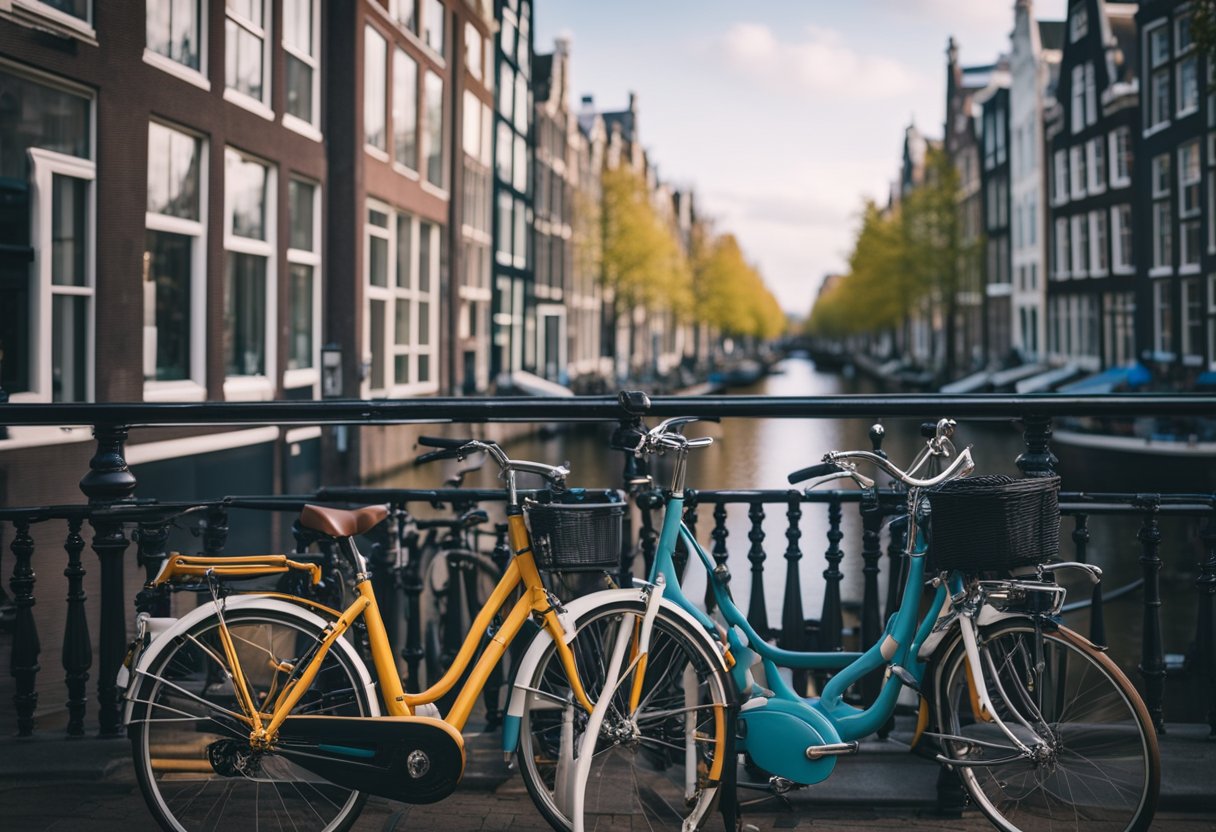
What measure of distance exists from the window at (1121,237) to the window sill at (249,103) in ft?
95.5

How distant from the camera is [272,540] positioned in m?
6.85

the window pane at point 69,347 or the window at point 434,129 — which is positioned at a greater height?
the window at point 434,129

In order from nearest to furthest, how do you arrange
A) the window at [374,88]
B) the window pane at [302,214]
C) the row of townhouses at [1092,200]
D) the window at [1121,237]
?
the window pane at [302,214], the window at [374,88], the row of townhouses at [1092,200], the window at [1121,237]

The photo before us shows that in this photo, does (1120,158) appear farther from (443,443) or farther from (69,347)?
(443,443)

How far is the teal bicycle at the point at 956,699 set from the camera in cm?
295

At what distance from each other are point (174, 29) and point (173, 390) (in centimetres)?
331

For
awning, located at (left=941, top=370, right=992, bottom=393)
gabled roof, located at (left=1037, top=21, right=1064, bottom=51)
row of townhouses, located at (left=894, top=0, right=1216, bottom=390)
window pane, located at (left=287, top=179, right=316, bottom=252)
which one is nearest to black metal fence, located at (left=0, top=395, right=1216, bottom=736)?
window pane, located at (left=287, top=179, right=316, bottom=252)

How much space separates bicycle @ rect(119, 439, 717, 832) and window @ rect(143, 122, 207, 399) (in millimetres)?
7428

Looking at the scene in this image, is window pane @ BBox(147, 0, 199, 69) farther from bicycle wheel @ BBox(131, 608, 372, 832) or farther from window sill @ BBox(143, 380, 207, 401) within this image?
bicycle wheel @ BBox(131, 608, 372, 832)

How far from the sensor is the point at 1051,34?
43312 millimetres

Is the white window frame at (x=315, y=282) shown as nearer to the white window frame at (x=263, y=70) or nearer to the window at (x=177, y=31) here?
the white window frame at (x=263, y=70)

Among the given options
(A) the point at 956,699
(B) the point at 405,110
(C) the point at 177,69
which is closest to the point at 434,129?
(B) the point at 405,110

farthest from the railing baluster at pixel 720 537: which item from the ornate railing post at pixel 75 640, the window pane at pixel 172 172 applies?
the window pane at pixel 172 172

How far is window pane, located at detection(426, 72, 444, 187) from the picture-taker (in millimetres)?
19984
